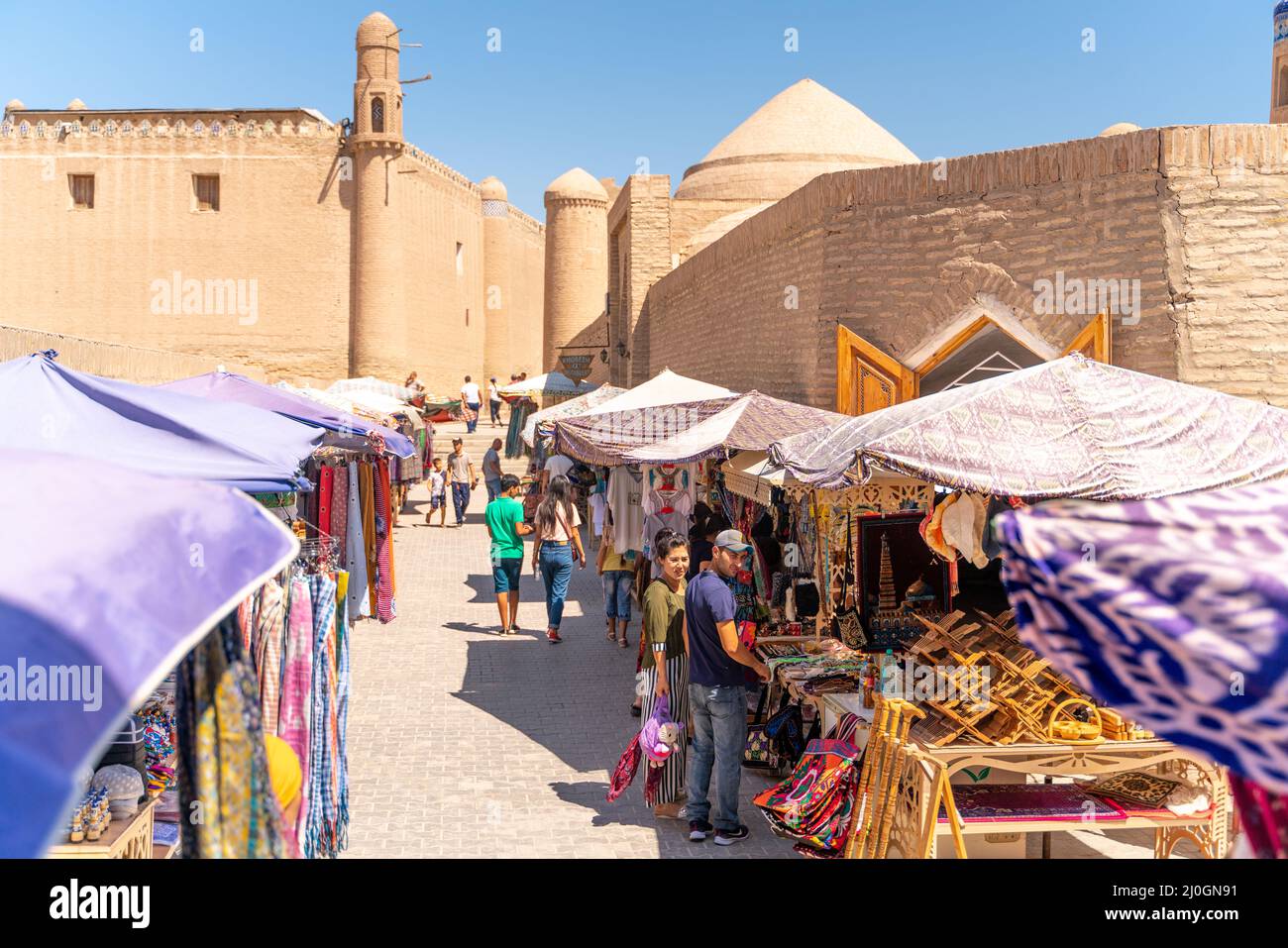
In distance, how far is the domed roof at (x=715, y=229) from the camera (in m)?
20.0

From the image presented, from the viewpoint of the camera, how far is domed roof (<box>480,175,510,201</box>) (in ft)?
147

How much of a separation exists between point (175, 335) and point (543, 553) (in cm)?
2868

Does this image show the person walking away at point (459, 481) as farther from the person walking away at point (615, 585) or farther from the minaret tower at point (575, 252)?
the minaret tower at point (575, 252)

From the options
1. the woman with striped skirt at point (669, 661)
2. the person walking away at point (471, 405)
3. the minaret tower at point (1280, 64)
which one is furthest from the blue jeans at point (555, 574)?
the minaret tower at point (1280, 64)

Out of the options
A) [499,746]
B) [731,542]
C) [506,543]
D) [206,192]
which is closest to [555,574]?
[506,543]

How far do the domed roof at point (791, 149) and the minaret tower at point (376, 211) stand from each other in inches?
536

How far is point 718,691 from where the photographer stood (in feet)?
18.0

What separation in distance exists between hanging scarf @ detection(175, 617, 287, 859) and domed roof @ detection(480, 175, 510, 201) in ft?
145

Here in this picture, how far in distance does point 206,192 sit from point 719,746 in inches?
1314

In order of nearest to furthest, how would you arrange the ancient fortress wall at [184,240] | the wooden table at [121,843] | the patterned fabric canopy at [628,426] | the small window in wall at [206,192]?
the wooden table at [121,843] < the patterned fabric canopy at [628,426] < the ancient fortress wall at [184,240] < the small window in wall at [206,192]

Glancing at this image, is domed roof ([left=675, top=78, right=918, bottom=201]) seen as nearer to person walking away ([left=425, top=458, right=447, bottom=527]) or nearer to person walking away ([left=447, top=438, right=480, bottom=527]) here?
person walking away ([left=447, top=438, right=480, bottom=527])

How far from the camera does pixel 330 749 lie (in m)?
4.83
